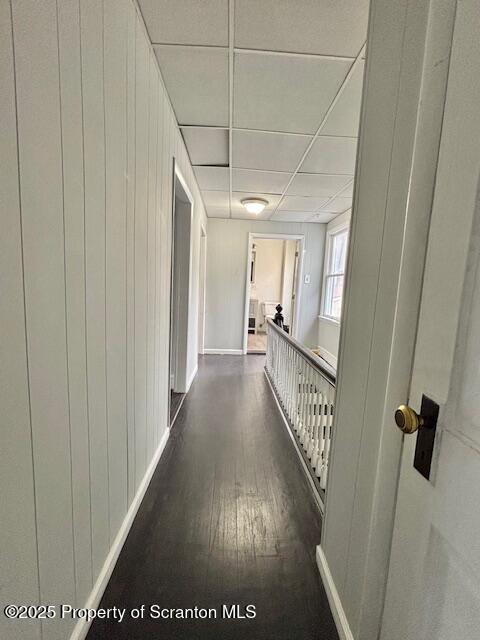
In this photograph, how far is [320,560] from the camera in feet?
4.42

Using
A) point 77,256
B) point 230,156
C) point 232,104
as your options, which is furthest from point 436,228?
point 230,156

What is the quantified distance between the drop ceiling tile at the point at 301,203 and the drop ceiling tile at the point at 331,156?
0.95 meters

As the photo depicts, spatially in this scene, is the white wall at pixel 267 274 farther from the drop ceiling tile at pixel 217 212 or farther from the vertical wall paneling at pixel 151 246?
the vertical wall paneling at pixel 151 246

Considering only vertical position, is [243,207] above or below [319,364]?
above

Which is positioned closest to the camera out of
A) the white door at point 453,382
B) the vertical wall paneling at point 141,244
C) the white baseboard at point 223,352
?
the white door at point 453,382

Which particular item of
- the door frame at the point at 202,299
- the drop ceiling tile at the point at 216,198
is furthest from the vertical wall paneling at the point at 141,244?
the door frame at the point at 202,299

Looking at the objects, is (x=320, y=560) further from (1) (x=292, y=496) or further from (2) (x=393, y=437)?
(2) (x=393, y=437)

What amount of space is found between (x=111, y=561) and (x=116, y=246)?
1387 mm

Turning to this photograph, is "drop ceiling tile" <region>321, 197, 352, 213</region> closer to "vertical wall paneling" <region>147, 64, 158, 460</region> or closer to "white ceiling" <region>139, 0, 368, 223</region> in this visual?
"white ceiling" <region>139, 0, 368, 223</region>

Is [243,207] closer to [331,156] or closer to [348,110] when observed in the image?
[331,156]

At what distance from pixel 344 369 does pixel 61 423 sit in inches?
41.2

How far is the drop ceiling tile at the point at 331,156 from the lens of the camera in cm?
248

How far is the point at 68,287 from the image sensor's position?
35.5 inches

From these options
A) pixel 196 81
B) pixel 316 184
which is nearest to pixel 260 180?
pixel 316 184
